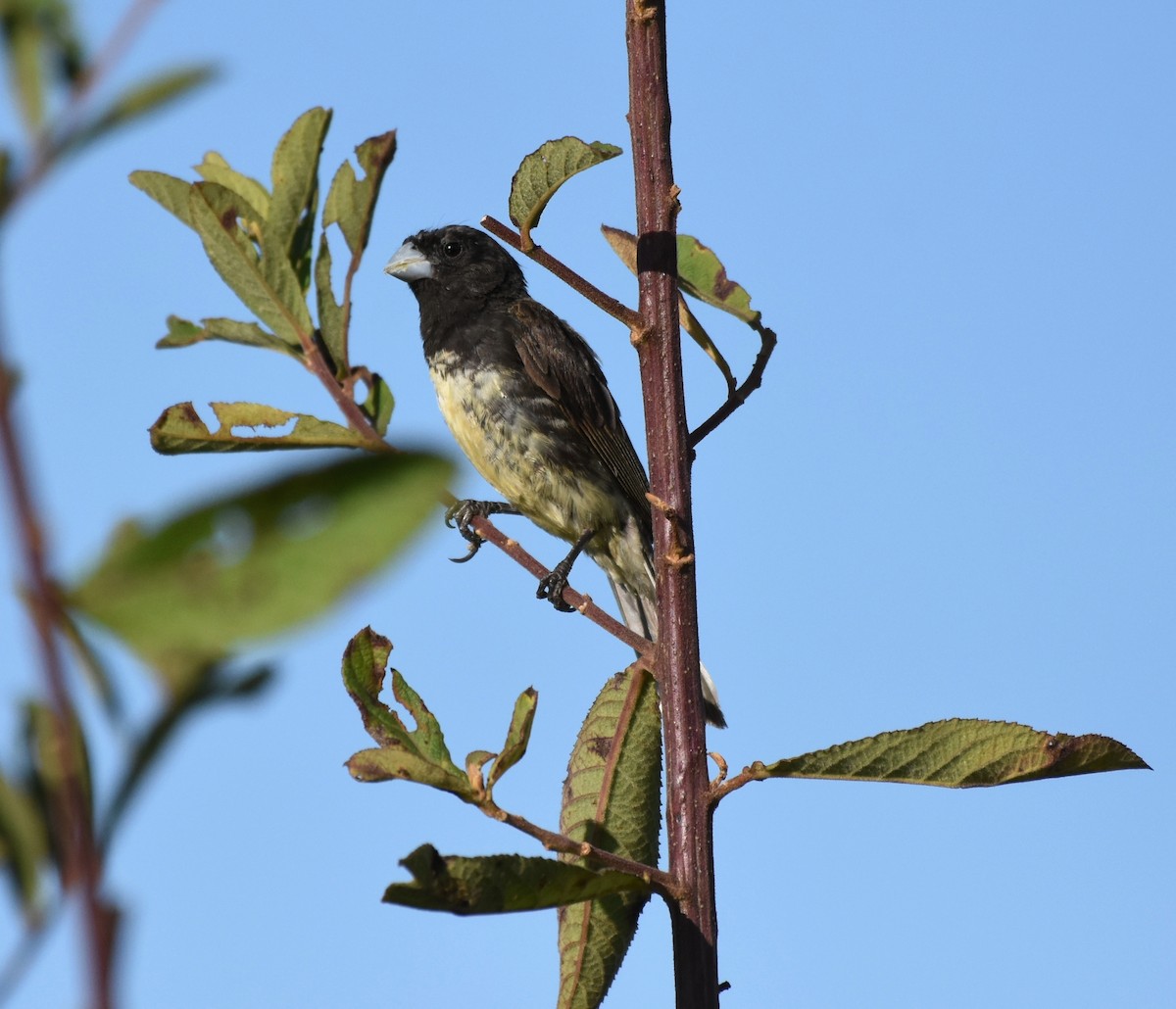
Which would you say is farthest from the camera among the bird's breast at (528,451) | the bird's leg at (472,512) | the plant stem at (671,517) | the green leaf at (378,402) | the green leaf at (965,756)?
the bird's breast at (528,451)

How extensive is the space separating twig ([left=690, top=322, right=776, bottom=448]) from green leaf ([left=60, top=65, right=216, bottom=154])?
1.23 metres

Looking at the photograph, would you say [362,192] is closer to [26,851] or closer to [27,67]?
[27,67]

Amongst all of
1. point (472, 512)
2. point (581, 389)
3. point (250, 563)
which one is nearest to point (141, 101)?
point (250, 563)

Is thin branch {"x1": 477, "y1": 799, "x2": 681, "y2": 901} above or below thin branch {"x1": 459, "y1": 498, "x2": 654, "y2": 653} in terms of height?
below

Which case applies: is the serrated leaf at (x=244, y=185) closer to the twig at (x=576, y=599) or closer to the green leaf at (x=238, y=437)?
the green leaf at (x=238, y=437)

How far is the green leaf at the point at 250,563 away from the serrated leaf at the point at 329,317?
1593 mm

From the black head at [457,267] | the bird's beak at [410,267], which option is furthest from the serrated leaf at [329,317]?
the bird's beak at [410,267]

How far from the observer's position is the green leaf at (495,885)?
1562 millimetres

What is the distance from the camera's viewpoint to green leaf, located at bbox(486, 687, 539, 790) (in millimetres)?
1795

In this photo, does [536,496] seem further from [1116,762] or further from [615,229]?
[1116,762]

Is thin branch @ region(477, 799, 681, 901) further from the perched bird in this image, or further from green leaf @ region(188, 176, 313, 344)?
the perched bird

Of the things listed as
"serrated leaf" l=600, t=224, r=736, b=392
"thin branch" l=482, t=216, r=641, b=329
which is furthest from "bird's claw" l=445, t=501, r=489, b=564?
"thin branch" l=482, t=216, r=641, b=329

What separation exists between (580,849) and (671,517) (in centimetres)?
43

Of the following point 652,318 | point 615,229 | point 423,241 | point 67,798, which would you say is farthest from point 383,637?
point 423,241
